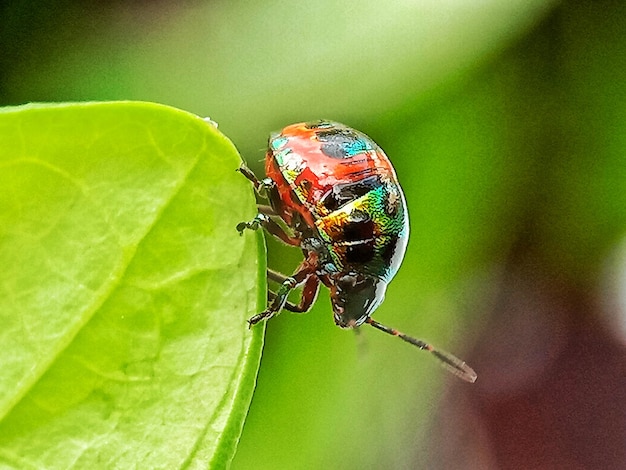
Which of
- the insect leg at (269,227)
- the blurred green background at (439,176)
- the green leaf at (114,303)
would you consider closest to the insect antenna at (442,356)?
the blurred green background at (439,176)

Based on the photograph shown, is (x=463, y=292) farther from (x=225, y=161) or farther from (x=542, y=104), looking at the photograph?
(x=225, y=161)

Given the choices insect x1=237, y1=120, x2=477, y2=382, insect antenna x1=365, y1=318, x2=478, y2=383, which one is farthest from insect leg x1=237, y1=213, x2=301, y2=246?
insect antenna x1=365, y1=318, x2=478, y2=383

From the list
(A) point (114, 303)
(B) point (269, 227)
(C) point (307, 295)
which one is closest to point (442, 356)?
(C) point (307, 295)

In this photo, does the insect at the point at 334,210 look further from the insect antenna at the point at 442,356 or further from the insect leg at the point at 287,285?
the insect antenna at the point at 442,356

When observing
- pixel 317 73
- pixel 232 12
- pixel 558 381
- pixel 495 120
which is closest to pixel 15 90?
pixel 232 12

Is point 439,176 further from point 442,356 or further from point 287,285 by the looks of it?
point 287,285
